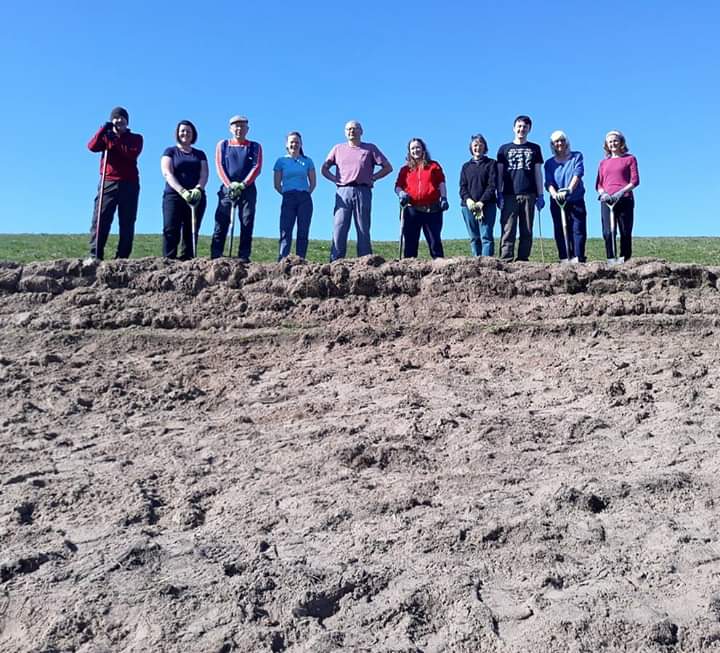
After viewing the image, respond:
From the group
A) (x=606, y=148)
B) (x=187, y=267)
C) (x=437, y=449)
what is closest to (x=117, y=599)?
(x=437, y=449)

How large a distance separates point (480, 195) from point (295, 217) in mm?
2304

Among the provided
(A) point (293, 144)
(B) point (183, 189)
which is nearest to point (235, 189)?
(B) point (183, 189)

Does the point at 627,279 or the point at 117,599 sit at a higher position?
the point at 627,279

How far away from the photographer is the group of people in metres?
9.29

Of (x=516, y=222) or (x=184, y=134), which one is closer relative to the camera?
(x=184, y=134)

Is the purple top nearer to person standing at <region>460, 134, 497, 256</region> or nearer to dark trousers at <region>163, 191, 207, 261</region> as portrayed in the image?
person standing at <region>460, 134, 497, 256</region>

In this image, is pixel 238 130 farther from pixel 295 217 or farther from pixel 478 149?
pixel 478 149

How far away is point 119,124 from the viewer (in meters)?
9.26

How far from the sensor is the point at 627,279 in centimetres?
834

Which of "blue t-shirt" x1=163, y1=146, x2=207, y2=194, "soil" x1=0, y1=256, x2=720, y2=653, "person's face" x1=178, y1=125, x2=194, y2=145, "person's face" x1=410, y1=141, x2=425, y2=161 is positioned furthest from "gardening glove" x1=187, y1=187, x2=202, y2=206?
"person's face" x1=410, y1=141, x2=425, y2=161

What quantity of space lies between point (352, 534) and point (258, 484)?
957 millimetres

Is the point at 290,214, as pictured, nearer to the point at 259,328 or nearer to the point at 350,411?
the point at 259,328

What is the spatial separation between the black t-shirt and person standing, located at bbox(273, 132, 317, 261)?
2.36 meters

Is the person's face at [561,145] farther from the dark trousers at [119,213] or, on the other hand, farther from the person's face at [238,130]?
the dark trousers at [119,213]
